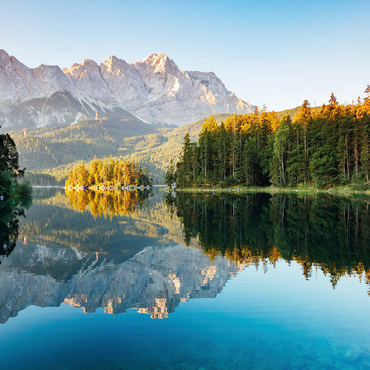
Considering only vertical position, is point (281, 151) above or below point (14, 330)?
above

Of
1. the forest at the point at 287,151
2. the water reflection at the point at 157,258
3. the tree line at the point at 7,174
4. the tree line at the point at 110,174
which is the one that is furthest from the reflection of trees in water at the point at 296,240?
the tree line at the point at 110,174

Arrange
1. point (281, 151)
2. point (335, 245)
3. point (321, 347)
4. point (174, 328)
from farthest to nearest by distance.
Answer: point (281, 151), point (335, 245), point (174, 328), point (321, 347)

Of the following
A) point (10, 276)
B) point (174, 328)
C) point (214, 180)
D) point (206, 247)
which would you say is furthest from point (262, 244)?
point (214, 180)

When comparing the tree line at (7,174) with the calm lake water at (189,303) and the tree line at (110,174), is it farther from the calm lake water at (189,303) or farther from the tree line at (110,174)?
the tree line at (110,174)

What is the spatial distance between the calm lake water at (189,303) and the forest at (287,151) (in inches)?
2133

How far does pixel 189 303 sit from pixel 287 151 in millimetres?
70836

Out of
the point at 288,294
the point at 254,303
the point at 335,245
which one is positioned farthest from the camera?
the point at 335,245

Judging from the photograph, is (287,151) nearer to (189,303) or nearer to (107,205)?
(107,205)

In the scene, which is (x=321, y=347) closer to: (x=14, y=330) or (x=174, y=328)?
(x=174, y=328)

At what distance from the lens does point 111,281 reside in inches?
439

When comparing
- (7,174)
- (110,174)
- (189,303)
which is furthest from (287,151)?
(110,174)

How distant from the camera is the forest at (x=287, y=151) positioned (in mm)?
66688

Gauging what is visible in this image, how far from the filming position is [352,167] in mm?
68062

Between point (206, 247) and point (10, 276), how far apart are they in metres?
8.57
